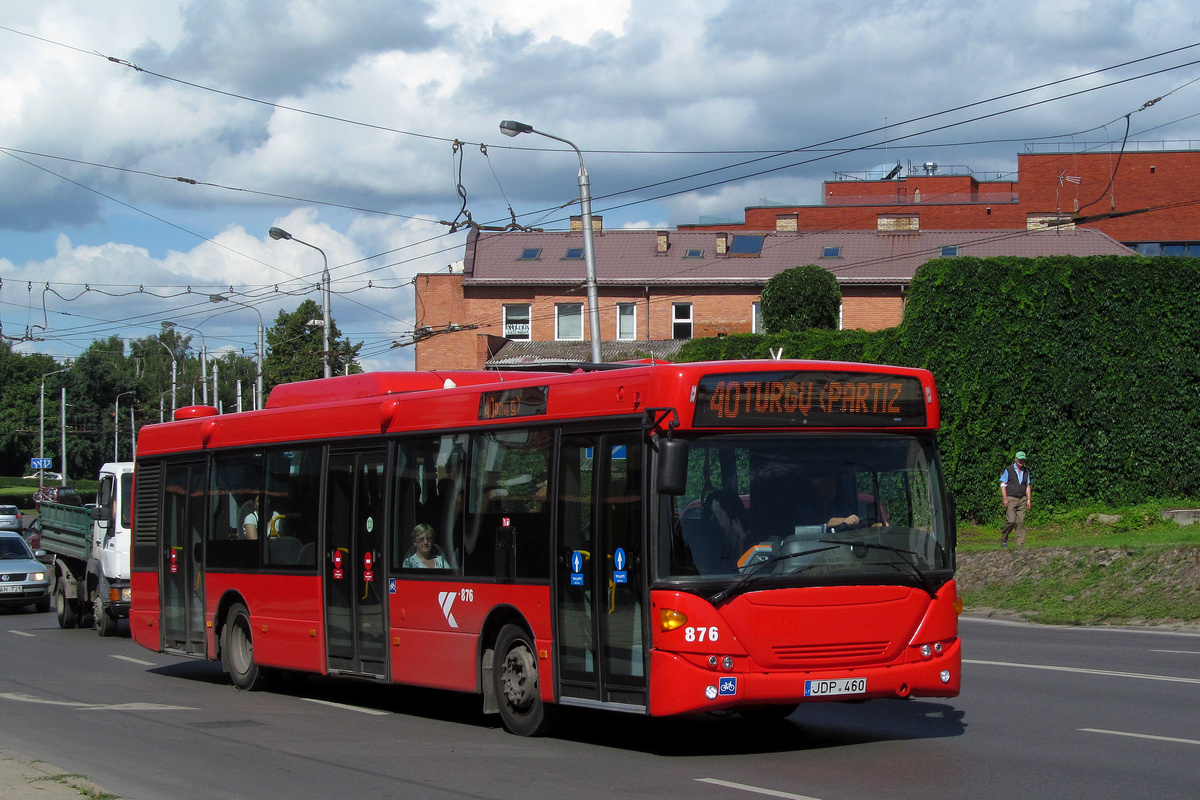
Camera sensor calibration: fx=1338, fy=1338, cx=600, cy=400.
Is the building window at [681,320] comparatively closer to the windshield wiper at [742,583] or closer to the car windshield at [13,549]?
the car windshield at [13,549]

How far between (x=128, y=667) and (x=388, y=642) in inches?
256

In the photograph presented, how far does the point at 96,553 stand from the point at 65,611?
2.52m

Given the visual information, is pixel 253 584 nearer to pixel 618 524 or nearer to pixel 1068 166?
pixel 618 524

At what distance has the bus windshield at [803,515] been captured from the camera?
8.72 metres

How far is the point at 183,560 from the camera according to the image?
15.4 m

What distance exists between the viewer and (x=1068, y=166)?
7138cm

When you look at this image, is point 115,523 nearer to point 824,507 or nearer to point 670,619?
point 670,619

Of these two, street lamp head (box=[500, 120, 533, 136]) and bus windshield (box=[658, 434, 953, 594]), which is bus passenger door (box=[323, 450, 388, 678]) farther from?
street lamp head (box=[500, 120, 533, 136])

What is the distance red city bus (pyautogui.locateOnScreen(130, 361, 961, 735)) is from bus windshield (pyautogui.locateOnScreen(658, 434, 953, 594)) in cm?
1

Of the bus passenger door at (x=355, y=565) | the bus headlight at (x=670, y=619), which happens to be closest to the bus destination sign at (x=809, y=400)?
the bus headlight at (x=670, y=619)

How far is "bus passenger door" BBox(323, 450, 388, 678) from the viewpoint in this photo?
11922 millimetres

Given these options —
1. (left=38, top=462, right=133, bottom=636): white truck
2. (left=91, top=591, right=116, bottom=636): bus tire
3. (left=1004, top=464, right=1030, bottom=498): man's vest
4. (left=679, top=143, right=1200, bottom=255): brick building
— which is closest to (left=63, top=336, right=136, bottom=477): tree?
(left=679, top=143, right=1200, bottom=255): brick building

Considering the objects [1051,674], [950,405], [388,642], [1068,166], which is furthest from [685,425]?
[1068,166]

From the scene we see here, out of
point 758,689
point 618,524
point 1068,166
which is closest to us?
point 758,689
